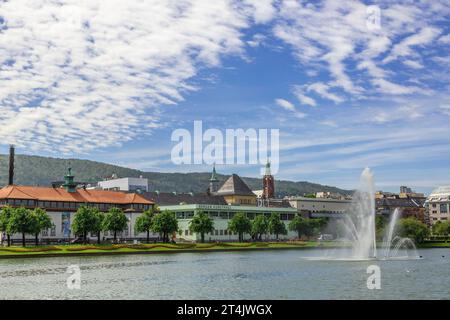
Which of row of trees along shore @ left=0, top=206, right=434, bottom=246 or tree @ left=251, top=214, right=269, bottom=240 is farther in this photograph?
tree @ left=251, top=214, right=269, bottom=240

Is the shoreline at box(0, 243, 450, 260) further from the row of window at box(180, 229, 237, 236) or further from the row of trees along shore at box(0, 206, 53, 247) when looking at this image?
the row of window at box(180, 229, 237, 236)

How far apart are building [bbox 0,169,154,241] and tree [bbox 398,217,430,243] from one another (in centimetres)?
5758

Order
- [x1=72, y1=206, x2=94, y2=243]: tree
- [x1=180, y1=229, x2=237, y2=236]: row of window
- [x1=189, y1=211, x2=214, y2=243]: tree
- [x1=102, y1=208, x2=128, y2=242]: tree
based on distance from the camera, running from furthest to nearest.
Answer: [x1=180, y1=229, x2=237, y2=236]: row of window < [x1=189, y1=211, x2=214, y2=243]: tree < [x1=102, y1=208, x2=128, y2=242]: tree < [x1=72, y1=206, x2=94, y2=243]: tree

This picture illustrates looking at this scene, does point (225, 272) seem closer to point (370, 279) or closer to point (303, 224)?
point (370, 279)

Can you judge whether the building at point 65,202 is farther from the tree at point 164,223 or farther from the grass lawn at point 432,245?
the grass lawn at point 432,245

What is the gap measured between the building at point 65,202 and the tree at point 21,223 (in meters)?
17.3

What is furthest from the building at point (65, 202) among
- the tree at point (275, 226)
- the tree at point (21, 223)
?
the tree at point (275, 226)

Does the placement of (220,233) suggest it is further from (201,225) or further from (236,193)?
(236,193)

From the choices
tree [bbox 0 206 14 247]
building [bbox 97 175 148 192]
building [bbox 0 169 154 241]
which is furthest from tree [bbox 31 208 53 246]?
building [bbox 97 175 148 192]

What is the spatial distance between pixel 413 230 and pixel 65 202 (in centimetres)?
7552

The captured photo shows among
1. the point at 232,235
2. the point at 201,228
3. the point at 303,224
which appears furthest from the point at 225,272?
the point at 303,224

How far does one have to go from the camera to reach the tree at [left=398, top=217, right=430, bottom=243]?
430ft

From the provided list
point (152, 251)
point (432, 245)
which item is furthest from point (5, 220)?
point (432, 245)
